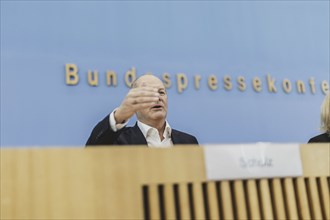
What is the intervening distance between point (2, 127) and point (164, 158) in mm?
833

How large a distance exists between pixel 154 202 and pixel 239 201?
0.29 feet

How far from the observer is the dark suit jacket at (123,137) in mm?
671

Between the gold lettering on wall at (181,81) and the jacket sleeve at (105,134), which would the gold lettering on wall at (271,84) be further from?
the jacket sleeve at (105,134)

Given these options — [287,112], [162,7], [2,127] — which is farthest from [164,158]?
[287,112]

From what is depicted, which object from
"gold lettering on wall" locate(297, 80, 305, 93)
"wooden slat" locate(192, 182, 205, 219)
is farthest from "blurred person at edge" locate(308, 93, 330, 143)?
"wooden slat" locate(192, 182, 205, 219)

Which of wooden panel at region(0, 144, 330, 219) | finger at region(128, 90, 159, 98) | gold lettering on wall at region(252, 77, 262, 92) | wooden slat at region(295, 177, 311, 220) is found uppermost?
gold lettering on wall at region(252, 77, 262, 92)

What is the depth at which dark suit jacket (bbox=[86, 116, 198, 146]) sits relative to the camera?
671mm

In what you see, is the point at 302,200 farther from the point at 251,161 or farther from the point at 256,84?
the point at 256,84

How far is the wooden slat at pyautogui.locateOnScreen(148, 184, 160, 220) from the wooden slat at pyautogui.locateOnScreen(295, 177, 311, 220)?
16 centimetres

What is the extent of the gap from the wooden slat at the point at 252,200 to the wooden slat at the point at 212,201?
0.12ft

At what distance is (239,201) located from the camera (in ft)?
1.41

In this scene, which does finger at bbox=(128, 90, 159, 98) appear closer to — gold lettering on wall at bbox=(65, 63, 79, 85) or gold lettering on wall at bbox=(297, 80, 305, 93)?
gold lettering on wall at bbox=(65, 63, 79, 85)

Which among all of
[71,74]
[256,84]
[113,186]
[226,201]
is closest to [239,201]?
[226,201]

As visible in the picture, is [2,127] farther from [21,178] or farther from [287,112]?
[287,112]
